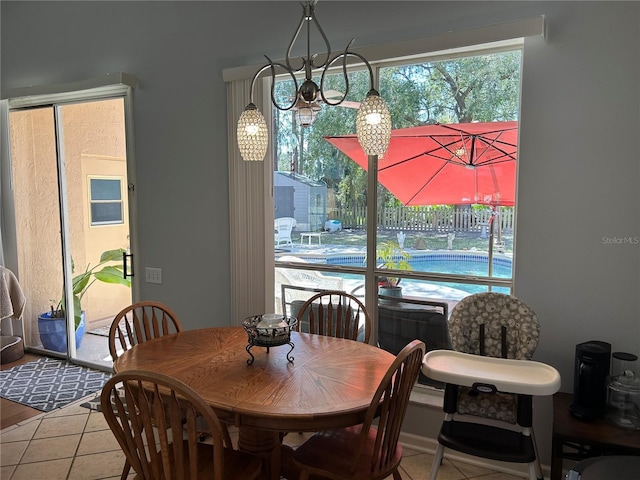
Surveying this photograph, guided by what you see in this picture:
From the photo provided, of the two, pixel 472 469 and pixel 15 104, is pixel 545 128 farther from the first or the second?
pixel 15 104

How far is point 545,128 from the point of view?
229 cm

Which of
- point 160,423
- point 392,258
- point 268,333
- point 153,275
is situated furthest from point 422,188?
point 153,275

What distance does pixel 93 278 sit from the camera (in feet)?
16.2

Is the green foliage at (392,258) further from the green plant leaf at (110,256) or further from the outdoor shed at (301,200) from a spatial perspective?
the green plant leaf at (110,256)

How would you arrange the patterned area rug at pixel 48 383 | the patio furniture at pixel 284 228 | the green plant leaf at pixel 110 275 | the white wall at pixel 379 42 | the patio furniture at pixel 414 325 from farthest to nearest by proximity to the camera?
the green plant leaf at pixel 110 275, the patterned area rug at pixel 48 383, the patio furniture at pixel 284 228, the patio furniture at pixel 414 325, the white wall at pixel 379 42

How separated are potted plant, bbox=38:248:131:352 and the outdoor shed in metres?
1.85

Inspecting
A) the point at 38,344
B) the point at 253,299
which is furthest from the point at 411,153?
the point at 38,344

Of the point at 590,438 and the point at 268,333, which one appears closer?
the point at 590,438

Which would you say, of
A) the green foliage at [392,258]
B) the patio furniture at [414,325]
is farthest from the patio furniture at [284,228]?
the patio furniture at [414,325]

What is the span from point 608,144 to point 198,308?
9.20 feet

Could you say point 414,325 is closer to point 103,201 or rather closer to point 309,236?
point 309,236

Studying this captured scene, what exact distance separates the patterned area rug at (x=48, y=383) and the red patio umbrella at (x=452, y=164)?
2897mm

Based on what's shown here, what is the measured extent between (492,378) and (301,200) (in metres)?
1.68

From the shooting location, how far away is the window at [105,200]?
5.04 m
